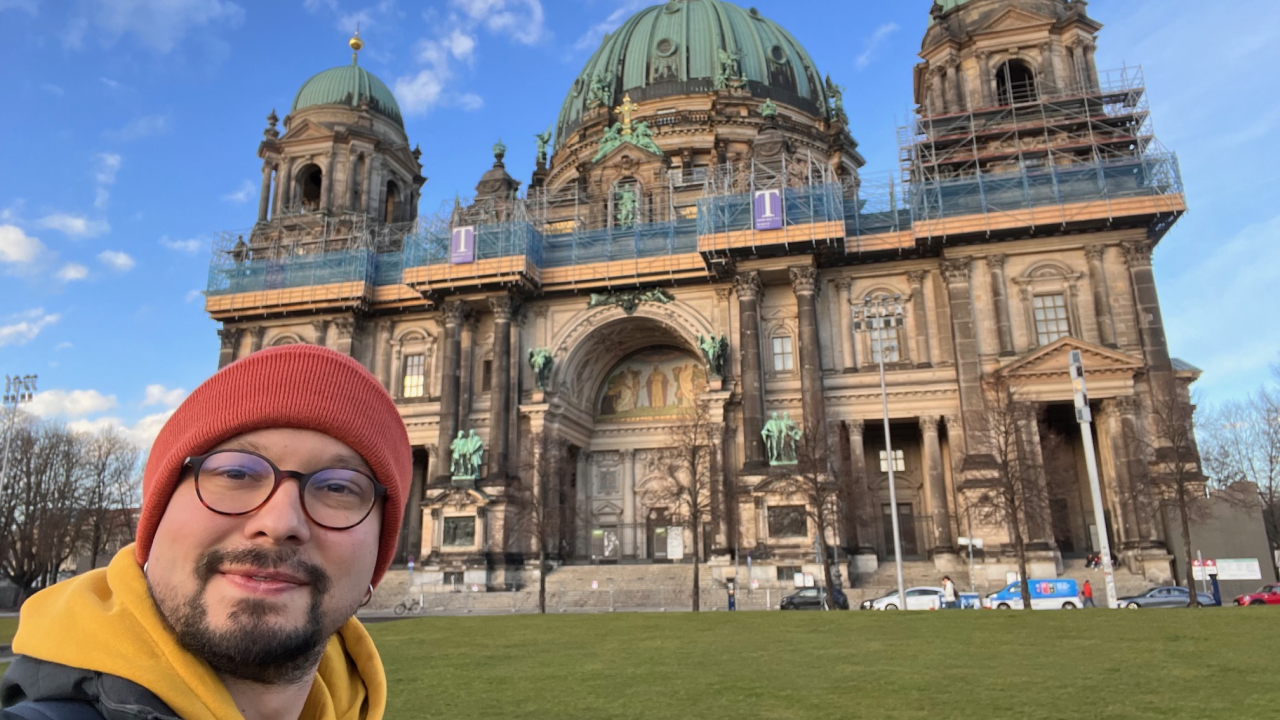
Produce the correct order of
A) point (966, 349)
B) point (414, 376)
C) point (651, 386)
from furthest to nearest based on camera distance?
point (651, 386) → point (414, 376) → point (966, 349)

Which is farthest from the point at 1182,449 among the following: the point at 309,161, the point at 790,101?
the point at 309,161

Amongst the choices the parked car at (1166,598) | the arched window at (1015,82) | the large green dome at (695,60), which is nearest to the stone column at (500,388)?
the large green dome at (695,60)

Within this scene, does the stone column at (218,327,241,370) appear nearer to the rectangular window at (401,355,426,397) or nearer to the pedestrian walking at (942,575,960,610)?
the rectangular window at (401,355,426,397)

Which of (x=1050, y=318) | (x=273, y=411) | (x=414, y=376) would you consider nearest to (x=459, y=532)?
(x=414, y=376)

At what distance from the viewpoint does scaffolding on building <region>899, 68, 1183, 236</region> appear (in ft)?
130

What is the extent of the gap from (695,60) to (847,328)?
2755 cm

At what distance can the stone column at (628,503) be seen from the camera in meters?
46.2

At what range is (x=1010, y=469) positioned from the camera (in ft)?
104

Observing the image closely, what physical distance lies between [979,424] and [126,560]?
37982 millimetres

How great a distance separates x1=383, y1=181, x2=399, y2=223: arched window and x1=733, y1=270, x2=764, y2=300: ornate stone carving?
2580cm

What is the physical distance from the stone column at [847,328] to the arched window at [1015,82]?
1357 cm

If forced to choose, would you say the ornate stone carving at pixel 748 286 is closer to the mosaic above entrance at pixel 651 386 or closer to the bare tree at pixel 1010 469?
the mosaic above entrance at pixel 651 386

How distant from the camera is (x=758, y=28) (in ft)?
210

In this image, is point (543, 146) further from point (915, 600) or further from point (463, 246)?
point (915, 600)
